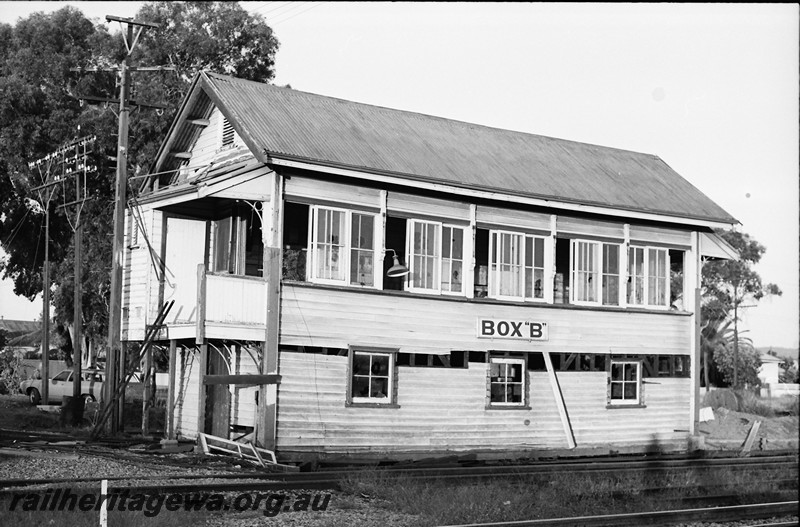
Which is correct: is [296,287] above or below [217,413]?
above

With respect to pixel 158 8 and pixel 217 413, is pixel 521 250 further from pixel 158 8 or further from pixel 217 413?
pixel 158 8

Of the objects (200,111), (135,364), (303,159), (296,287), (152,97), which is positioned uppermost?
(152,97)

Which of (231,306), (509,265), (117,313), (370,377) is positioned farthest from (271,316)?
(117,313)

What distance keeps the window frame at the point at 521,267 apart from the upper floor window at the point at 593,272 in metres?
0.94

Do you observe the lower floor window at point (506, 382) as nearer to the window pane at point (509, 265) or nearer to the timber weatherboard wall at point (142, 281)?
the window pane at point (509, 265)

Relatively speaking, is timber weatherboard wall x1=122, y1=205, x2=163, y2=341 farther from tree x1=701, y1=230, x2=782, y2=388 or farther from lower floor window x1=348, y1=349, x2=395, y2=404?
tree x1=701, y1=230, x2=782, y2=388

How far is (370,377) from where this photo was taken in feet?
67.6

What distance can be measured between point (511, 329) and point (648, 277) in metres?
4.96

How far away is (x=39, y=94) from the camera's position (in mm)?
41438

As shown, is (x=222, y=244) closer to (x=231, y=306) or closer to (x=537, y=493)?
(x=231, y=306)

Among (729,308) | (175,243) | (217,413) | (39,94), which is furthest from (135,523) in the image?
(729,308)

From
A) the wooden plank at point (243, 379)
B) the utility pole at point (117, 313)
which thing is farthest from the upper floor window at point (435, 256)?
the utility pole at point (117, 313)

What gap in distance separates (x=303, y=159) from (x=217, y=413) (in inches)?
259

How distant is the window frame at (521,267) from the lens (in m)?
22.7
